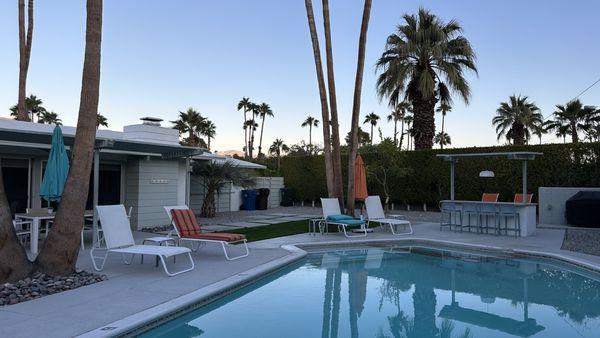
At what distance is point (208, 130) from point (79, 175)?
4514 centimetres

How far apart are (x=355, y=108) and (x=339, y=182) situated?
243 centimetres

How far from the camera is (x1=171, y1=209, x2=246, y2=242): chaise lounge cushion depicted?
9.00 m

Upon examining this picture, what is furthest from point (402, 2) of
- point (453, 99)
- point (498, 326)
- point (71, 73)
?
point (498, 326)

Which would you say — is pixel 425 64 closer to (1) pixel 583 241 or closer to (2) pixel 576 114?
(1) pixel 583 241

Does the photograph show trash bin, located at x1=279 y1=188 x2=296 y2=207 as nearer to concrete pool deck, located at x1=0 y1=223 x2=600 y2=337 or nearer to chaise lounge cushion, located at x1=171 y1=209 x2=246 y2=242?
concrete pool deck, located at x1=0 y1=223 x2=600 y2=337

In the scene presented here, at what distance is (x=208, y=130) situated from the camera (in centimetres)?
5134

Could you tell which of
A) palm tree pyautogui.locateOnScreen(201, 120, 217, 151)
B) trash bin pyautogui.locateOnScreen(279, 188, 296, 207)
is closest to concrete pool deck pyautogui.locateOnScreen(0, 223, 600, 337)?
trash bin pyautogui.locateOnScreen(279, 188, 296, 207)

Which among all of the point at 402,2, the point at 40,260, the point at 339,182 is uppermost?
the point at 402,2

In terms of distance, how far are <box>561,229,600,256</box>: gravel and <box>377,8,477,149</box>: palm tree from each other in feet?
28.6

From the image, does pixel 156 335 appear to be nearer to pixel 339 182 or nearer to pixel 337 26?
pixel 339 182

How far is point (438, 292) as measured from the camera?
298 inches

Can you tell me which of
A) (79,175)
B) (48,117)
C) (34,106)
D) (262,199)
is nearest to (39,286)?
(79,175)

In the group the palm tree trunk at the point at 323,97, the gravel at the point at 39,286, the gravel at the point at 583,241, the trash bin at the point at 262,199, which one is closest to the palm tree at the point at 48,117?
the trash bin at the point at 262,199

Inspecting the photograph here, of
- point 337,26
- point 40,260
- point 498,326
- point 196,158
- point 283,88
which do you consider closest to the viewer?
point 498,326
